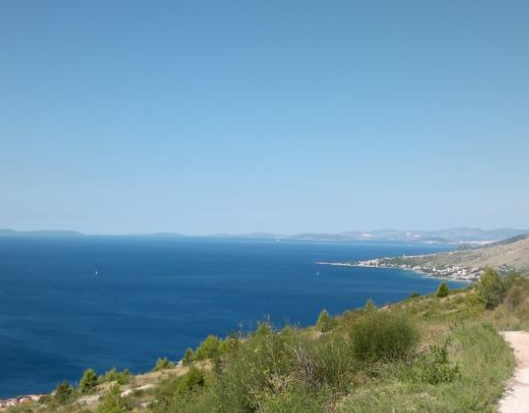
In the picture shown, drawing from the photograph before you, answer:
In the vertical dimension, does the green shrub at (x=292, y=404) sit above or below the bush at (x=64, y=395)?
above

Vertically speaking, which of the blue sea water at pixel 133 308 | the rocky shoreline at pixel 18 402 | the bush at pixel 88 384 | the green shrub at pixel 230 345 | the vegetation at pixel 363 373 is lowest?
the blue sea water at pixel 133 308

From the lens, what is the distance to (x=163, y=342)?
222 feet

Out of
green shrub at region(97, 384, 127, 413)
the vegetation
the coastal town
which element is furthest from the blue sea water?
the coastal town

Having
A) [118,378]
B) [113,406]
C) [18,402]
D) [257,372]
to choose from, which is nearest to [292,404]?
[257,372]

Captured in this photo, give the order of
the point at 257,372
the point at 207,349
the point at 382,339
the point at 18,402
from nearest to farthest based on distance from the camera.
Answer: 1. the point at 257,372
2. the point at 382,339
3. the point at 207,349
4. the point at 18,402

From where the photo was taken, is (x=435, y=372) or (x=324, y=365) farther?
(x=324, y=365)

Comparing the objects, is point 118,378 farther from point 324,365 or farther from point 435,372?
point 435,372

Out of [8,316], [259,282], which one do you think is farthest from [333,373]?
[259,282]

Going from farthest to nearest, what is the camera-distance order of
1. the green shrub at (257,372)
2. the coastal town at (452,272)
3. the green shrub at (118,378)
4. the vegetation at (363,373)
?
the coastal town at (452,272) < the green shrub at (118,378) < the green shrub at (257,372) < the vegetation at (363,373)

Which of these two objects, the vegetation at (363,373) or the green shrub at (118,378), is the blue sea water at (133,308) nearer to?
the green shrub at (118,378)

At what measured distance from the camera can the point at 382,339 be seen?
10430mm

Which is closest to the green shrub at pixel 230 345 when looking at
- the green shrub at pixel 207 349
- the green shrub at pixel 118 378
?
the green shrub at pixel 207 349

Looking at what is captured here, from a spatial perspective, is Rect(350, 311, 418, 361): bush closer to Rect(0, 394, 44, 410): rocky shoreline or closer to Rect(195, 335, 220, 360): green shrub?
Rect(195, 335, 220, 360): green shrub

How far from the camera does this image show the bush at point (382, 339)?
1030 cm
